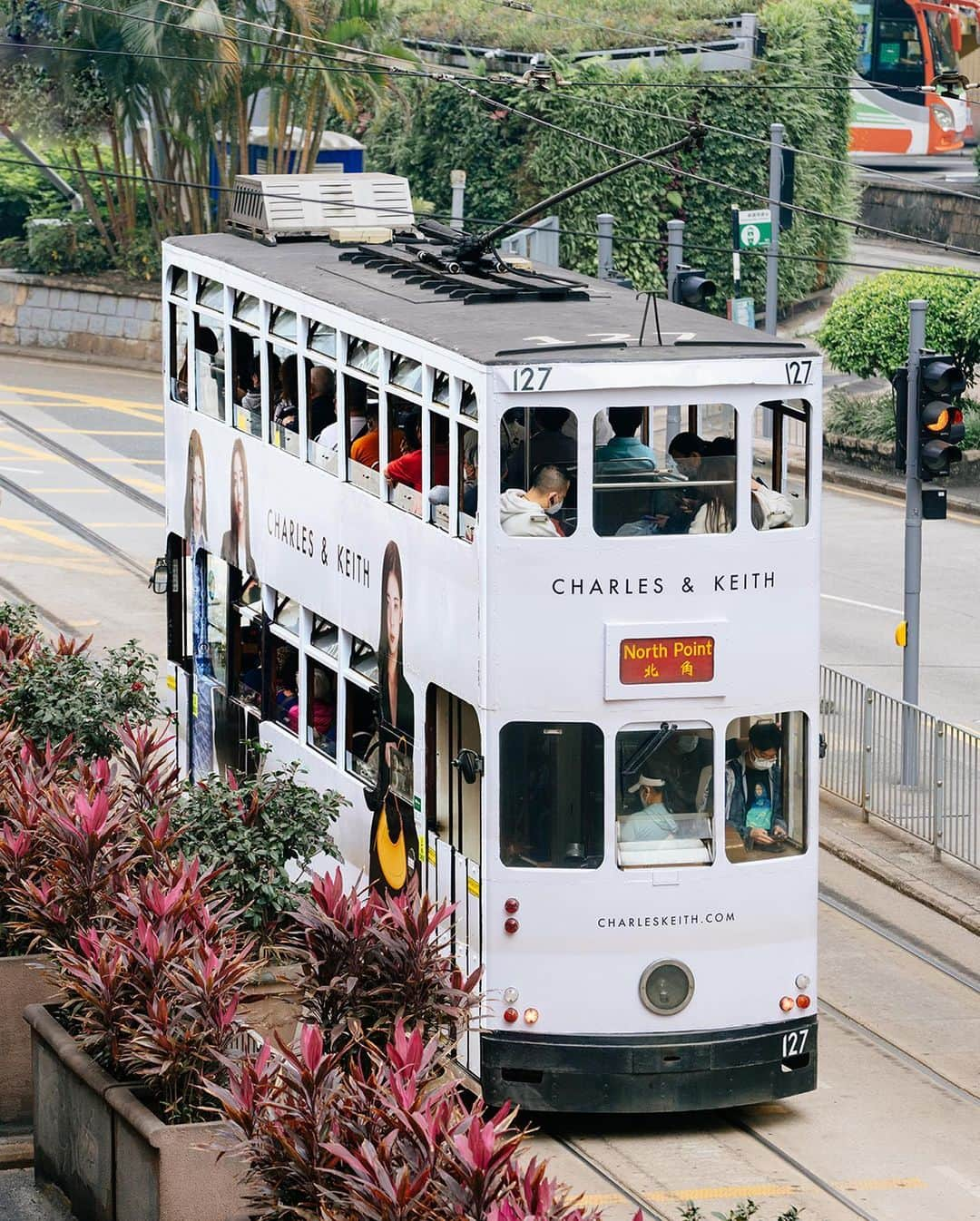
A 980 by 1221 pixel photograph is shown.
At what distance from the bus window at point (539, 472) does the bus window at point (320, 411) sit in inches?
104

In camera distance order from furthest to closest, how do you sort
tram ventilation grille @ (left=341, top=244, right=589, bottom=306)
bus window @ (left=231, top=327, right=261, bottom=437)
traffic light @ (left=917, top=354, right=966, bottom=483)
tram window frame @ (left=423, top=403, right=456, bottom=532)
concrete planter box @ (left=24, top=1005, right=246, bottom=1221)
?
1. traffic light @ (left=917, top=354, right=966, bottom=483)
2. bus window @ (left=231, top=327, right=261, bottom=437)
3. tram ventilation grille @ (left=341, top=244, right=589, bottom=306)
4. tram window frame @ (left=423, top=403, right=456, bottom=532)
5. concrete planter box @ (left=24, top=1005, right=246, bottom=1221)

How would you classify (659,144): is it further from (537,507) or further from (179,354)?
(537,507)

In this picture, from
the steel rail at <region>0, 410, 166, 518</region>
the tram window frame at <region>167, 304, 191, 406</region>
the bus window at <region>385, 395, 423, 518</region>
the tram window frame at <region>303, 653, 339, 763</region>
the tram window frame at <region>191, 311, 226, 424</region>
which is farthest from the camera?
the steel rail at <region>0, 410, 166, 518</region>

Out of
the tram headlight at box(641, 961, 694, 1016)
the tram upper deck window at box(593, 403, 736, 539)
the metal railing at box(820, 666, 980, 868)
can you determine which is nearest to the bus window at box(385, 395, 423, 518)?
the tram upper deck window at box(593, 403, 736, 539)

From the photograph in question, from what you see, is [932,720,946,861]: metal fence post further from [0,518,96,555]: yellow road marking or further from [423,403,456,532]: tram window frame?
[0,518,96,555]: yellow road marking

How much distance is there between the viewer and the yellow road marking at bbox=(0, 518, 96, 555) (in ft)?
94.9

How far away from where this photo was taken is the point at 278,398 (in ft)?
51.3

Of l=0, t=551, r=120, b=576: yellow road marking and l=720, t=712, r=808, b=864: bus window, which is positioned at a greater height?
l=720, t=712, r=808, b=864: bus window

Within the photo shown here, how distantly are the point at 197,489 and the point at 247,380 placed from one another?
1502 mm

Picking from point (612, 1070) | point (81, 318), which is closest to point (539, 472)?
point (612, 1070)

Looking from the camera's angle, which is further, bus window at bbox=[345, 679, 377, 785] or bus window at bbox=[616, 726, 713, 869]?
bus window at bbox=[345, 679, 377, 785]

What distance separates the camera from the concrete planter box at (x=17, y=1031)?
12.4 metres

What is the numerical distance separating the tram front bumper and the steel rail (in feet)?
61.1

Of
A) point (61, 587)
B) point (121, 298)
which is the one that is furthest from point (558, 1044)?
point (121, 298)
